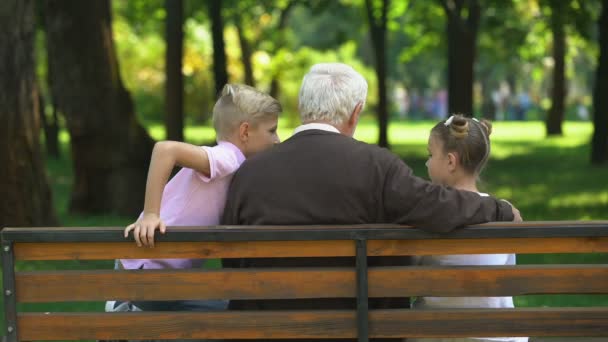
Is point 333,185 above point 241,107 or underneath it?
underneath

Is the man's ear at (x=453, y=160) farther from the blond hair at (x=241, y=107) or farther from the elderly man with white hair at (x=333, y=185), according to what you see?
the blond hair at (x=241, y=107)

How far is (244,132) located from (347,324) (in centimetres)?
91

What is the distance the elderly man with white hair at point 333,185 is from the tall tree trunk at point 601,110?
1861cm

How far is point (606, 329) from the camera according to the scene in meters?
3.98

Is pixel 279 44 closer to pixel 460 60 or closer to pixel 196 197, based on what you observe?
pixel 460 60

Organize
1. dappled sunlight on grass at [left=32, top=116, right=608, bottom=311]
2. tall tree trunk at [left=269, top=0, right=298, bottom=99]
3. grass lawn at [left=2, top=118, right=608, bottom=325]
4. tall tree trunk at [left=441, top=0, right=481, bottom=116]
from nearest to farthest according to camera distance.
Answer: grass lawn at [left=2, top=118, right=608, bottom=325] → dappled sunlight on grass at [left=32, top=116, right=608, bottom=311] → tall tree trunk at [left=441, top=0, right=481, bottom=116] → tall tree trunk at [left=269, top=0, right=298, bottom=99]

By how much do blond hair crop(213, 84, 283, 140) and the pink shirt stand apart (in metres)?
0.10

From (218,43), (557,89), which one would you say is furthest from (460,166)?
(557,89)

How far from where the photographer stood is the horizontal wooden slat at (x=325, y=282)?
3.91 m

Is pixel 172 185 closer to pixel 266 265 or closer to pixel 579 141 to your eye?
pixel 266 265

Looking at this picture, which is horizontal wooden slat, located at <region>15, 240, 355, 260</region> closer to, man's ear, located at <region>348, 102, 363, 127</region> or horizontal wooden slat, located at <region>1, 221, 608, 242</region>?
horizontal wooden slat, located at <region>1, 221, 608, 242</region>

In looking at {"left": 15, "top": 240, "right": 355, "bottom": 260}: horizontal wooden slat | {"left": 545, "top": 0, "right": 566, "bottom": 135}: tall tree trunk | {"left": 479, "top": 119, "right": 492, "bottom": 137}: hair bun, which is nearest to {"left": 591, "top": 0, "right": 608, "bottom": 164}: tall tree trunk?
{"left": 545, "top": 0, "right": 566, "bottom": 135}: tall tree trunk

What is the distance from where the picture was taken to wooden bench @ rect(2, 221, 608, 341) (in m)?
3.86

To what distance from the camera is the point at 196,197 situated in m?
4.44
